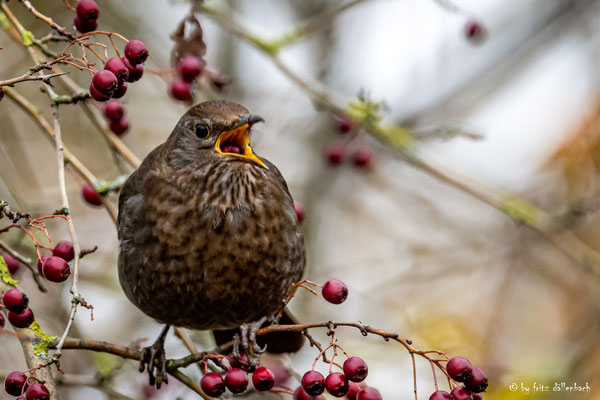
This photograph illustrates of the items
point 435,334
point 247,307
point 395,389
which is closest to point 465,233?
point 435,334

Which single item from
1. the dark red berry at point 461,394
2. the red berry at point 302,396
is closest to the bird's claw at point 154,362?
the red berry at point 302,396

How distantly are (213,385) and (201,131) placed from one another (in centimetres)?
121

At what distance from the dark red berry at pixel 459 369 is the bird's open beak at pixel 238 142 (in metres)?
1.24

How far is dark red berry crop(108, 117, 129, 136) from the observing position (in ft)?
11.3

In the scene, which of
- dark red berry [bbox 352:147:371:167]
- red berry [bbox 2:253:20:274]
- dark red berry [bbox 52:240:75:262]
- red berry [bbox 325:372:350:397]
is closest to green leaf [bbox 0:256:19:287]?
dark red berry [bbox 52:240:75:262]

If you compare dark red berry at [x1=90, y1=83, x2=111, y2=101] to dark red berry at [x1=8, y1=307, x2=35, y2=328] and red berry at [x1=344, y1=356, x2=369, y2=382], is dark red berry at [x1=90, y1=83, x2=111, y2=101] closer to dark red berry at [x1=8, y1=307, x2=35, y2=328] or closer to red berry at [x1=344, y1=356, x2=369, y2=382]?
dark red berry at [x1=8, y1=307, x2=35, y2=328]

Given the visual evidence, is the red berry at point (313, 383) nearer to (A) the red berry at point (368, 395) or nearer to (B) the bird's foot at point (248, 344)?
(A) the red berry at point (368, 395)

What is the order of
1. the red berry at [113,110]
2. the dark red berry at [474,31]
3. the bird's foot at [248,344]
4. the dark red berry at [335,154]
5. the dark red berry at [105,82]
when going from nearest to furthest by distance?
the dark red berry at [105,82], the bird's foot at [248,344], the red berry at [113,110], the dark red berry at [474,31], the dark red berry at [335,154]

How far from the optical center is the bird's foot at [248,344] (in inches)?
110

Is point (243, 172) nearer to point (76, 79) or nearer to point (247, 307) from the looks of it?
point (247, 307)

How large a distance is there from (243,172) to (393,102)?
319 centimetres

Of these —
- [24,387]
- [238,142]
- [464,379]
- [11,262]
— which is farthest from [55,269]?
[464,379]

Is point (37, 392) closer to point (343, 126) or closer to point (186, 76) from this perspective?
point (186, 76)

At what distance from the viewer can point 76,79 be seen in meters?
5.52
